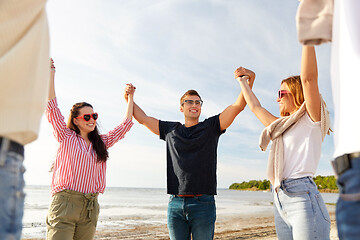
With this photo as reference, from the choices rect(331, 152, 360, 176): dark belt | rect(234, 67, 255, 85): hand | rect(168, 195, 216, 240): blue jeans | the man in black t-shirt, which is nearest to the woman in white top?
rect(234, 67, 255, 85): hand

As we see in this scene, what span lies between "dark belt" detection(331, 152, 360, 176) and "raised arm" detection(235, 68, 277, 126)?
7.93 feet

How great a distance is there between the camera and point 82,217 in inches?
165

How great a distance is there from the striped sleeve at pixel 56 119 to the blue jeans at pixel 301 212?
2.80 m

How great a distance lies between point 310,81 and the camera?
8.79ft

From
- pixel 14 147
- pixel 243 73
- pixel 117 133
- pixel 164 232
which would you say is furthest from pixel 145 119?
pixel 164 232

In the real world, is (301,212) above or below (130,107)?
below

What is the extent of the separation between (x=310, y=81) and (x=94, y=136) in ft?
10.3

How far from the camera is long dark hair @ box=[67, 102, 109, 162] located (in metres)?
4.64

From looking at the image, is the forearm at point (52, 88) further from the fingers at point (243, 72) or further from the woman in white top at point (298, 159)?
the woman in white top at point (298, 159)

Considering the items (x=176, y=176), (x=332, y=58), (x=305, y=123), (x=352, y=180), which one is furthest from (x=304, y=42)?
(x=176, y=176)

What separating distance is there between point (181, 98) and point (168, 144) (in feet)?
2.44

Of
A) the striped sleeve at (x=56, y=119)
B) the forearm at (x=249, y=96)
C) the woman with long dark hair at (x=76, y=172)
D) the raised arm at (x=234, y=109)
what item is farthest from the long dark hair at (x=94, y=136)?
the forearm at (x=249, y=96)

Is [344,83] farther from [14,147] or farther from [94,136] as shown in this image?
[94,136]

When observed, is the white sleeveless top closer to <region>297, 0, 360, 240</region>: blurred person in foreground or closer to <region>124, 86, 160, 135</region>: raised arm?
<region>297, 0, 360, 240</region>: blurred person in foreground
